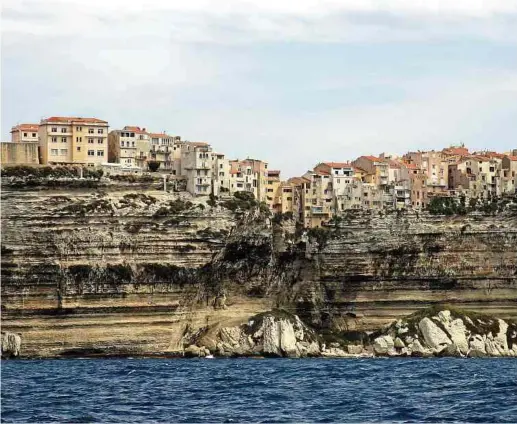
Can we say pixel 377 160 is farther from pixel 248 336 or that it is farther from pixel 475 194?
pixel 248 336

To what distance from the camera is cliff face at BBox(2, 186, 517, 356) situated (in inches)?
3743

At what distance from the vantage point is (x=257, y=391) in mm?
62406

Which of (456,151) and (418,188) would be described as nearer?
(418,188)

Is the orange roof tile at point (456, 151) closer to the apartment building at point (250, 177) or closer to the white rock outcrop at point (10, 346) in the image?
the apartment building at point (250, 177)

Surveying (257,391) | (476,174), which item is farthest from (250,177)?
(257,391)

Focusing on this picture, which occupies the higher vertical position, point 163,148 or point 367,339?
point 163,148

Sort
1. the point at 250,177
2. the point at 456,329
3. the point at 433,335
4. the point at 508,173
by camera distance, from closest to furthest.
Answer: the point at 433,335 → the point at 456,329 → the point at 250,177 → the point at 508,173

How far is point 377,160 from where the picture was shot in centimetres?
12800

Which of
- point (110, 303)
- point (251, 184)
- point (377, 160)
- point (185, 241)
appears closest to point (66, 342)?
point (110, 303)

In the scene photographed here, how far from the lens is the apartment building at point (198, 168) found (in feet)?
345

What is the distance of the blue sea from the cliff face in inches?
269

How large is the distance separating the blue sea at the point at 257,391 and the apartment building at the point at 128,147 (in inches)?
1061

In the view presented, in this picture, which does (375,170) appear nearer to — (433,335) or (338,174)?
(338,174)

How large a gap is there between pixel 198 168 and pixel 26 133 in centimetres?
1449
